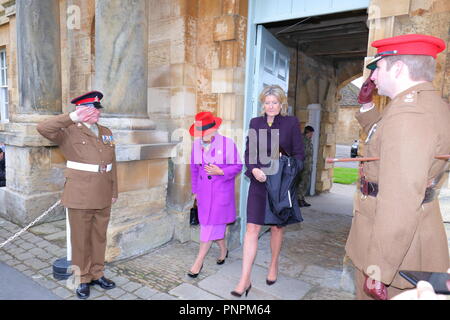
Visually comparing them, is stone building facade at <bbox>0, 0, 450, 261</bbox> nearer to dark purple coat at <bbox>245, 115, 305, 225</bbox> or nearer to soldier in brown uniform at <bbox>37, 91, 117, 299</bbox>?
soldier in brown uniform at <bbox>37, 91, 117, 299</bbox>

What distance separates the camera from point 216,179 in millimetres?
3281

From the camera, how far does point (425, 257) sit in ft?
5.78

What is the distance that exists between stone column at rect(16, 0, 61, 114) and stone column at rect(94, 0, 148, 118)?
1.89 m

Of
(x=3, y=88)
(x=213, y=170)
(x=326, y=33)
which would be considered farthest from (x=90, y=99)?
(x=3, y=88)

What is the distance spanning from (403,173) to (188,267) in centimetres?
275

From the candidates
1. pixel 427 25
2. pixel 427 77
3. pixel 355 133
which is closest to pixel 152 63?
pixel 427 25

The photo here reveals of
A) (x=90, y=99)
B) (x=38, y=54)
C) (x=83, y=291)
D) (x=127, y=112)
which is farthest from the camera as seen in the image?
(x=38, y=54)

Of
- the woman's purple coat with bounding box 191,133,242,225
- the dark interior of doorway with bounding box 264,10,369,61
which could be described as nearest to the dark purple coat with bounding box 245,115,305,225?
the woman's purple coat with bounding box 191,133,242,225

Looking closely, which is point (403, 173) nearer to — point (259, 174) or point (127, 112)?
point (259, 174)

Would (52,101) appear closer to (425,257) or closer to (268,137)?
(268,137)

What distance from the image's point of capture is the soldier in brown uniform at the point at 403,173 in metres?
1.46

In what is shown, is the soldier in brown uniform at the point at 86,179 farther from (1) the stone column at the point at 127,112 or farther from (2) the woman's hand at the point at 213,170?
(2) the woman's hand at the point at 213,170

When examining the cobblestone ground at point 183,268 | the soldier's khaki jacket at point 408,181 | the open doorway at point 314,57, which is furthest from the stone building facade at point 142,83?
the soldier's khaki jacket at point 408,181
